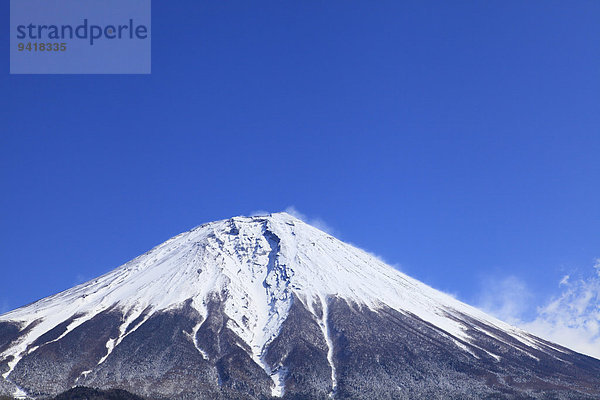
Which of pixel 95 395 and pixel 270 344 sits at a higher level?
pixel 95 395

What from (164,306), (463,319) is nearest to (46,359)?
(164,306)

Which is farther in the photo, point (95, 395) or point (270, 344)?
point (270, 344)

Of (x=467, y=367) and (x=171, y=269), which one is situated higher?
(x=171, y=269)

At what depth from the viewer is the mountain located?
431 feet

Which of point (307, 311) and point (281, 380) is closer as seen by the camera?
point (281, 380)

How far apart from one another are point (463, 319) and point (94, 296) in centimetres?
11473

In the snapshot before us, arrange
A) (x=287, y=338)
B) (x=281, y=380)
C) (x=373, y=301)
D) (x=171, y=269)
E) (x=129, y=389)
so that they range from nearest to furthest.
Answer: (x=129, y=389) → (x=281, y=380) → (x=287, y=338) → (x=373, y=301) → (x=171, y=269)

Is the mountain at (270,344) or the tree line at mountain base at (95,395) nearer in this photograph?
the tree line at mountain base at (95,395)

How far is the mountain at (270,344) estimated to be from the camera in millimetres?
131375

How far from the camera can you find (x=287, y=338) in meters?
155

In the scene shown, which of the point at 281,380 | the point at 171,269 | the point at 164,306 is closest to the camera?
the point at 281,380

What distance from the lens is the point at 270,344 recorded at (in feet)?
510

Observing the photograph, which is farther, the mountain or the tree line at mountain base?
the mountain

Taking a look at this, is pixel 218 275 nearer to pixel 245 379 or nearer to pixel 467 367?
pixel 245 379
